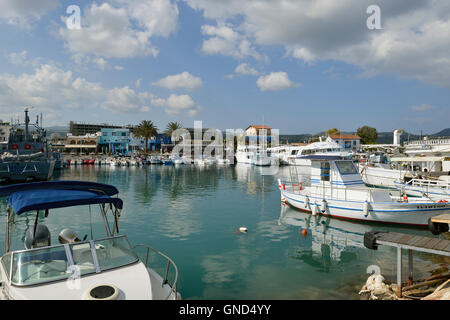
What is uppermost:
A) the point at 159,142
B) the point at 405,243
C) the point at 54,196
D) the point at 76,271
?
the point at 159,142

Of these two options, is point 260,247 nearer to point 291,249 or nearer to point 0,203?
point 291,249

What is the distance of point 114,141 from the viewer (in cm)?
11931

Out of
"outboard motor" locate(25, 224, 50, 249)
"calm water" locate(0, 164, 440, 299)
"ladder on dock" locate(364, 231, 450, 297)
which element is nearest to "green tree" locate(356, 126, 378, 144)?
"calm water" locate(0, 164, 440, 299)

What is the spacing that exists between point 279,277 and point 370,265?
4078mm

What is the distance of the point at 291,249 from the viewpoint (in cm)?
1410

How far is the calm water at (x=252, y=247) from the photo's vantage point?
10.1 metres

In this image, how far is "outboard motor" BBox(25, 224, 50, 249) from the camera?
27.5 feet

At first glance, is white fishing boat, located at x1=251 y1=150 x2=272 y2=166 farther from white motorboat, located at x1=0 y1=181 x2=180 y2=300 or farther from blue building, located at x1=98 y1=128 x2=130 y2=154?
white motorboat, located at x1=0 y1=181 x2=180 y2=300

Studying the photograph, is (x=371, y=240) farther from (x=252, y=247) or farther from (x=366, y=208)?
(x=366, y=208)

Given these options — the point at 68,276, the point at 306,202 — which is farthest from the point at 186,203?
the point at 68,276

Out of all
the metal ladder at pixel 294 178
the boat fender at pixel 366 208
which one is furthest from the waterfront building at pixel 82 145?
the boat fender at pixel 366 208

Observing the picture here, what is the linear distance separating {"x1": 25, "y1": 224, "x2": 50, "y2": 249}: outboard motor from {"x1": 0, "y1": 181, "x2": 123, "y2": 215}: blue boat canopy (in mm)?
976

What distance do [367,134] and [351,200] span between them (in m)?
119

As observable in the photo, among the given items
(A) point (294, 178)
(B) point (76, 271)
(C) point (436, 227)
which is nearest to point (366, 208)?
(C) point (436, 227)
